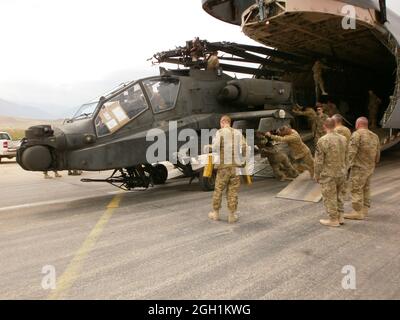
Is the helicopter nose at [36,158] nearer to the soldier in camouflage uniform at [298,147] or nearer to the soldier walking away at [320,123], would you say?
the soldier in camouflage uniform at [298,147]

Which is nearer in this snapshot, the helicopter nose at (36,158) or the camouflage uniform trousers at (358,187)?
the camouflage uniform trousers at (358,187)

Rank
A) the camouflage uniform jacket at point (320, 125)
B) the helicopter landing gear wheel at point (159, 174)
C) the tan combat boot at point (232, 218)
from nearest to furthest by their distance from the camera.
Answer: the tan combat boot at point (232, 218)
the helicopter landing gear wheel at point (159, 174)
the camouflage uniform jacket at point (320, 125)

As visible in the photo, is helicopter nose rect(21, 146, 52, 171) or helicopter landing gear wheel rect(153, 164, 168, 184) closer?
helicopter nose rect(21, 146, 52, 171)

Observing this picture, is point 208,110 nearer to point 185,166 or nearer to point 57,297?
point 185,166

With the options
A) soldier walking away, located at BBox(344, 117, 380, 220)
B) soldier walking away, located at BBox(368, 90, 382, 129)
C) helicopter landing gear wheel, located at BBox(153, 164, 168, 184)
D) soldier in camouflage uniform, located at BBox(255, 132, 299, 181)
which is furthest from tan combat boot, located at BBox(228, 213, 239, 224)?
soldier walking away, located at BBox(368, 90, 382, 129)

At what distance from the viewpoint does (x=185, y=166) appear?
8.34m

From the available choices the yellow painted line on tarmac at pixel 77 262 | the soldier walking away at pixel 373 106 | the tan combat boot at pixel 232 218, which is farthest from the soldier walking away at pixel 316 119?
the yellow painted line on tarmac at pixel 77 262

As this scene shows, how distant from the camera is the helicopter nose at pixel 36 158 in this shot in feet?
20.0

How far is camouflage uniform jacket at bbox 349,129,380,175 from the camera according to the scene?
566cm

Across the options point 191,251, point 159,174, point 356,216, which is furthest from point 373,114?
point 191,251

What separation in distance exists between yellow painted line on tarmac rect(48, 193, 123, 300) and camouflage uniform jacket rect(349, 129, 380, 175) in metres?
4.16

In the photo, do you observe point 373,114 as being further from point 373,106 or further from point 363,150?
point 363,150

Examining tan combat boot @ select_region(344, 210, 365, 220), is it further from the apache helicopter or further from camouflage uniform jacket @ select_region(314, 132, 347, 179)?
the apache helicopter

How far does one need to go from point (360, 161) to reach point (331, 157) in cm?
72
